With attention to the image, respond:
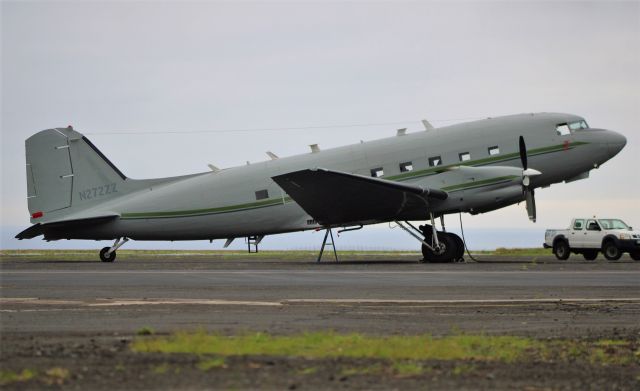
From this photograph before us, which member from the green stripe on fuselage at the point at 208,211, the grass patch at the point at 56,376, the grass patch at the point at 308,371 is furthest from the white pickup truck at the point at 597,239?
the grass patch at the point at 56,376

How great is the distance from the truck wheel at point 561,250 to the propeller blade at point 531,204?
34.6 feet

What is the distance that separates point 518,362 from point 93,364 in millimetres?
5052

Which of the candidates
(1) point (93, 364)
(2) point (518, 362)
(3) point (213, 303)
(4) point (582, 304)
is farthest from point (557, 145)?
(1) point (93, 364)

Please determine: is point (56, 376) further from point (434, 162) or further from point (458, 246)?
point (434, 162)

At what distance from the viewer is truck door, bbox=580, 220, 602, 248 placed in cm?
4394

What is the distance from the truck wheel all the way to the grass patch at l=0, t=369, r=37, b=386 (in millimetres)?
39445

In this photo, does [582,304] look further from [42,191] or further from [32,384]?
[42,191]

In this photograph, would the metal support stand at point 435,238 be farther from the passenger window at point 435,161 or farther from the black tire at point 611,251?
the black tire at point 611,251

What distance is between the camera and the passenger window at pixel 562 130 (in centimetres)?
3581

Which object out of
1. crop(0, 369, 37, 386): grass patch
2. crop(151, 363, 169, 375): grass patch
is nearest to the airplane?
crop(151, 363, 169, 375): grass patch

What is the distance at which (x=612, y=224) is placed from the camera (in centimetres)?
4375

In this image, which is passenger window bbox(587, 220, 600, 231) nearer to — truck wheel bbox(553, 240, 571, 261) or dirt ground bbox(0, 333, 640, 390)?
truck wheel bbox(553, 240, 571, 261)

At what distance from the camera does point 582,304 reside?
1841cm

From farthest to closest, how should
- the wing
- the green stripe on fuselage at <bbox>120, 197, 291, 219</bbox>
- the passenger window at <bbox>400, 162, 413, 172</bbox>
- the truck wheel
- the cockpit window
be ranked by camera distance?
1. the truck wheel
2. the green stripe on fuselage at <bbox>120, 197, 291, 219</bbox>
3. the passenger window at <bbox>400, 162, 413, 172</bbox>
4. the cockpit window
5. the wing
